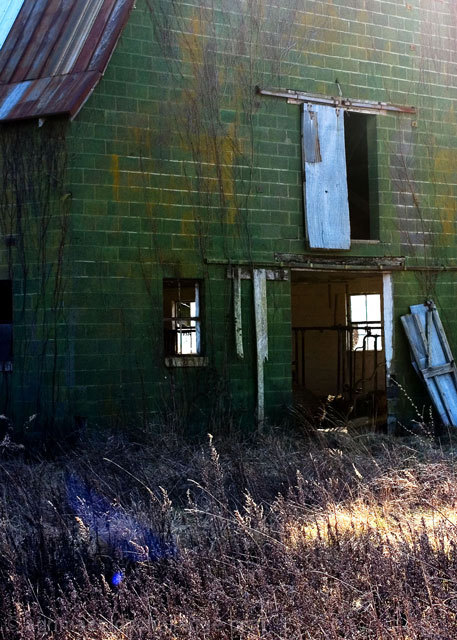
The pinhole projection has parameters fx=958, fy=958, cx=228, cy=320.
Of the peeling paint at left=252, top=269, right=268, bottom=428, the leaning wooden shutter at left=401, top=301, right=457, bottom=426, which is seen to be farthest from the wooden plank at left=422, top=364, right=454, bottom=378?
the peeling paint at left=252, top=269, right=268, bottom=428

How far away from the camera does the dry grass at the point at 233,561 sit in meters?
5.46

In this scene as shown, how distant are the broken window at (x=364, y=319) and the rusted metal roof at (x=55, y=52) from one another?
892 cm

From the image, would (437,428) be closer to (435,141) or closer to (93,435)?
(435,141)

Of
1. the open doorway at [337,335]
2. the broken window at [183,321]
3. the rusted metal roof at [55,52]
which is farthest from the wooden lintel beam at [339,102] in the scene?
the open doorway at [337,335]

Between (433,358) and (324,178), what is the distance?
3.49 metres

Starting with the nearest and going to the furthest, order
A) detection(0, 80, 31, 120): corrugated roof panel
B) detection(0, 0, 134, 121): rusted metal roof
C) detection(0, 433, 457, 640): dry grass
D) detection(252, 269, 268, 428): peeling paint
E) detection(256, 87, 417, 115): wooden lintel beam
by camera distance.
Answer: detection(0, 433, 457, 640): dry grass < detection(0, 0, 134, 121): rusted metal roof < detection(0, 80, 31, 120): corrugated roof panel < detection(252, 269, 268, 428): peeling paint < detection(256, 87, 417, 115): wooden lintel beam

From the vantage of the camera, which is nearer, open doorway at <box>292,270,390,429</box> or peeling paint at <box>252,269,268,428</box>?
peeling paint at <box>252,269,268,428</box>

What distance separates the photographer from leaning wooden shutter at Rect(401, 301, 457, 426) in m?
15.7

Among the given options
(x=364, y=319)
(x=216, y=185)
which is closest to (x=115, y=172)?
(x=216, y=185)

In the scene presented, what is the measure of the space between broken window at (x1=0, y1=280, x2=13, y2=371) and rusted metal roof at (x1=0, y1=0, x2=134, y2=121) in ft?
8.01

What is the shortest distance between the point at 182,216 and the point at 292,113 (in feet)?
8.72

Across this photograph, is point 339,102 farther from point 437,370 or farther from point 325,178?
point 437,370

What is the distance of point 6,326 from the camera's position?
1373 centimetres

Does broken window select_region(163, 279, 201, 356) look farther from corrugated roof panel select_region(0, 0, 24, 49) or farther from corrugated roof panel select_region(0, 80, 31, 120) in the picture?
corrugated roof panel select_region(0, 0, 24, 49)
